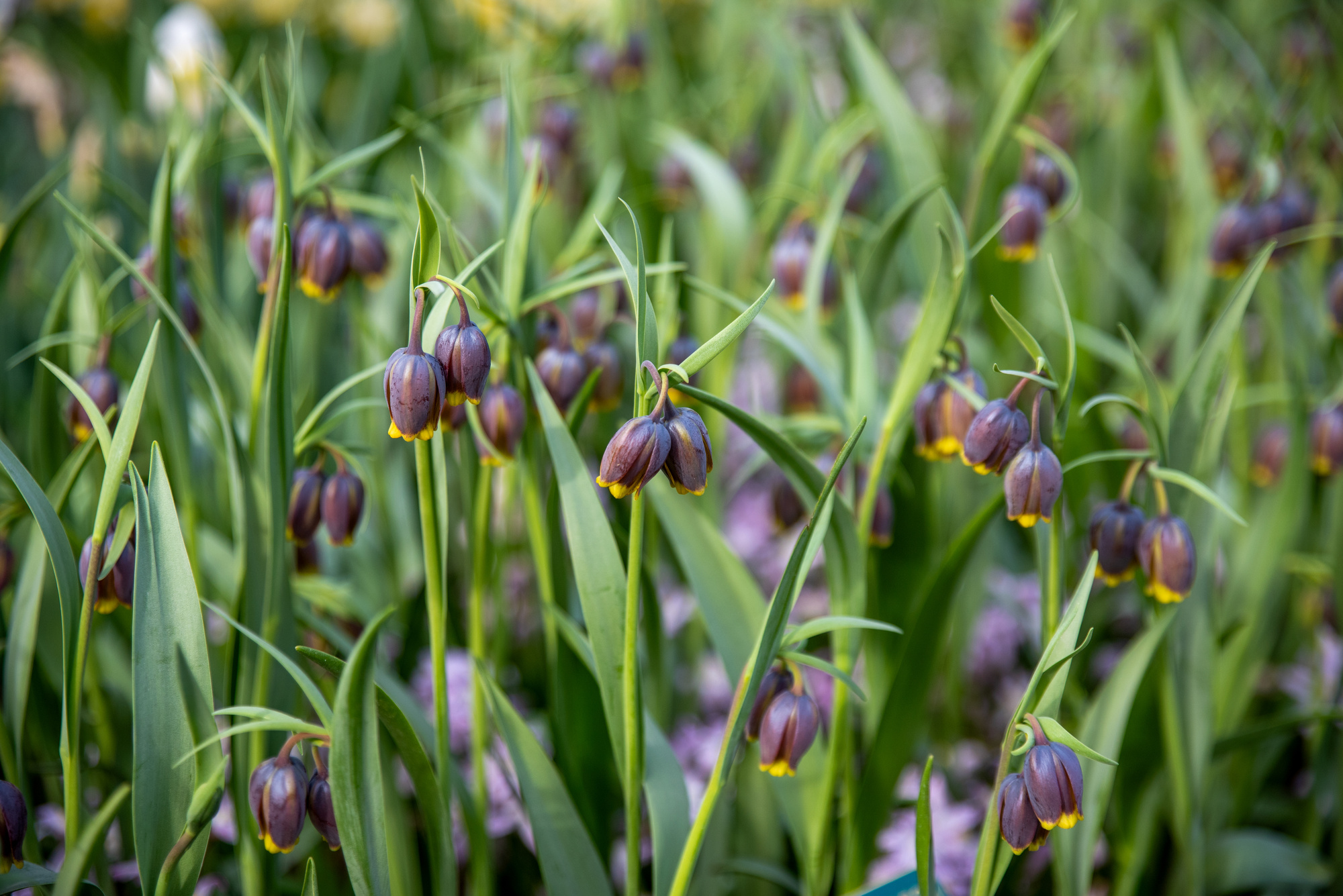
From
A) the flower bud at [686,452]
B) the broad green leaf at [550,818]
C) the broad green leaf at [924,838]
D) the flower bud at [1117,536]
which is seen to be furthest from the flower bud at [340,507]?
the flower bud at [1117,536]

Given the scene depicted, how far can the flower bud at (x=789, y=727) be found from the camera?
3.17ft

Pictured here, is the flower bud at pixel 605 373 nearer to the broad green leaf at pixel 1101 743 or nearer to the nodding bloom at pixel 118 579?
the nodding bloom at pixel 118 579

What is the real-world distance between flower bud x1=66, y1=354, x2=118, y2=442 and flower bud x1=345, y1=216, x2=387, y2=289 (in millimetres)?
332

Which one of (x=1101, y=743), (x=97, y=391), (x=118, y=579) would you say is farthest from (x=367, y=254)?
(x=1101, y=743)

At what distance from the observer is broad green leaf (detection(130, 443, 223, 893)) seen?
905 mm

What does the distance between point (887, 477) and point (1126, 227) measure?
187 cm

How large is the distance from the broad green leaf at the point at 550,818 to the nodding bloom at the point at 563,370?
34cm

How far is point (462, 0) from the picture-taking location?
3.01m

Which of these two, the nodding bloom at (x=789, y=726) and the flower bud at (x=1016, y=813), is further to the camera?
the nodding bloom at (x=789, y=726)

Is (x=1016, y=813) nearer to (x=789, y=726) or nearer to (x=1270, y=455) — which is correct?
(x=789, y=726)

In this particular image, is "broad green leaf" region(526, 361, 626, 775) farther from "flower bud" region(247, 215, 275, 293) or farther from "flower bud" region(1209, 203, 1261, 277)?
"flower bud" region(1209, 203, 1261, 277)

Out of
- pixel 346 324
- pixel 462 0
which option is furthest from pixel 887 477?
pixel 462 0

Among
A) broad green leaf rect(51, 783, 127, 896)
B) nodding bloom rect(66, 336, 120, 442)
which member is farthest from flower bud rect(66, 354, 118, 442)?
broad green leaf rect(51, 783, 127, 896)

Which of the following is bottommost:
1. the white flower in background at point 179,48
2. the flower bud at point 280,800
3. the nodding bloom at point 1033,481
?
the flower bud at point 280,800
